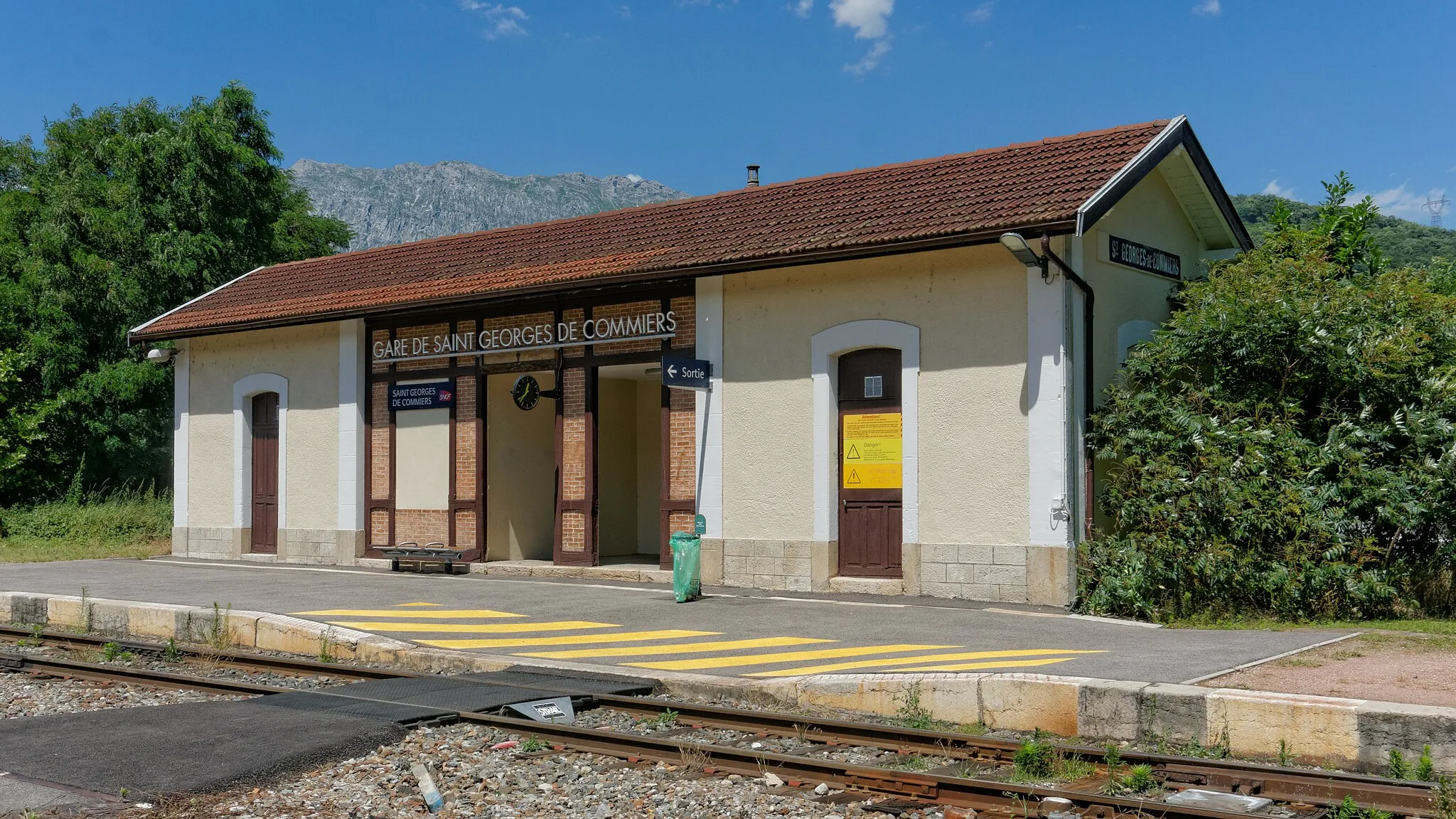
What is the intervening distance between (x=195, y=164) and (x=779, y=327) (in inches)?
794

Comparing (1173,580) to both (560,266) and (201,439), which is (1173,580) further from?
(201,439)

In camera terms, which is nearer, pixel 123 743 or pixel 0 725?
pixel 123 743

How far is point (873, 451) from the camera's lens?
15.3m

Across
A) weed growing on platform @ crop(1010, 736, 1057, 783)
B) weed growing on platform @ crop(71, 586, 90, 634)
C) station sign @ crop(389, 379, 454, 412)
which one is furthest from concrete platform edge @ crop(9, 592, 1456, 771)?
station sign @ crop(389, 379, 454, 412)

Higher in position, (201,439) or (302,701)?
(201,439)

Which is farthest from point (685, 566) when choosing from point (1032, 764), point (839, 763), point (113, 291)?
point (113, 291)

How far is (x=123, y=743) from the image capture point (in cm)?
721

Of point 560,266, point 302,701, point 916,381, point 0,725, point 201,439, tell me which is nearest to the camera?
point 0,725

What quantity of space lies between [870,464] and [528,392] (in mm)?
5967

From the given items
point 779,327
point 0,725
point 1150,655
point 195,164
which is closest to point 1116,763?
point 1150,655

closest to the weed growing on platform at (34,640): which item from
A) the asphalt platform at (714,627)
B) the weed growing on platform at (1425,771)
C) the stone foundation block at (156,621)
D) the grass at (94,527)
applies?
the stone foundation block at (156,621)

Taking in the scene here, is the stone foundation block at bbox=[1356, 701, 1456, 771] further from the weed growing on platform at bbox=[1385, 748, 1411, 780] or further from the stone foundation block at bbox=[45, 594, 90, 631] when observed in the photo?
the stone foundation block at bbox=[45, 594, 90, 631]

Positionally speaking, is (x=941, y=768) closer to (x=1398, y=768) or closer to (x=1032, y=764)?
(x=1032, y=764)

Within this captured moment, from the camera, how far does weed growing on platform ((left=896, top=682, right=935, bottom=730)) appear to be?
8148 mm
